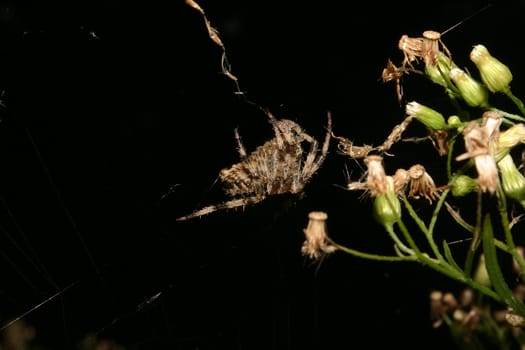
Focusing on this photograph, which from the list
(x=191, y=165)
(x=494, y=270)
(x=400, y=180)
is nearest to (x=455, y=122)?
(x=400, y=180)

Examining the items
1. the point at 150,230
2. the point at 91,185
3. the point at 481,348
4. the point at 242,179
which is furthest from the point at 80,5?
the point at 481,348

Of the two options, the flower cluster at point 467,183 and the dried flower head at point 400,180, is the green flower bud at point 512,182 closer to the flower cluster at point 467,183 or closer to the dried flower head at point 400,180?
the flower cluster at point 467,183

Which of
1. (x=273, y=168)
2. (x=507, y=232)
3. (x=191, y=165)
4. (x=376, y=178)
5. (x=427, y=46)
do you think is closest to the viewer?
(x=507, y=232)

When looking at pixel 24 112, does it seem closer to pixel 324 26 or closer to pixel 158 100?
A: pixel 158 100

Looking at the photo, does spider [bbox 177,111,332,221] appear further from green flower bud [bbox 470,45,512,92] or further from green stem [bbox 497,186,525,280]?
green stem [bbox 497,186,525,280]

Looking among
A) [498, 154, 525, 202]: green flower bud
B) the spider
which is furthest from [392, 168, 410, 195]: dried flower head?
the spider

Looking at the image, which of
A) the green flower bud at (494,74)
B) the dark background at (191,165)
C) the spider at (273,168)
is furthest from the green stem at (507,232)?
the dark background at (191,165)

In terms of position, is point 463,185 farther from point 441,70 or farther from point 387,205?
point 441,70
